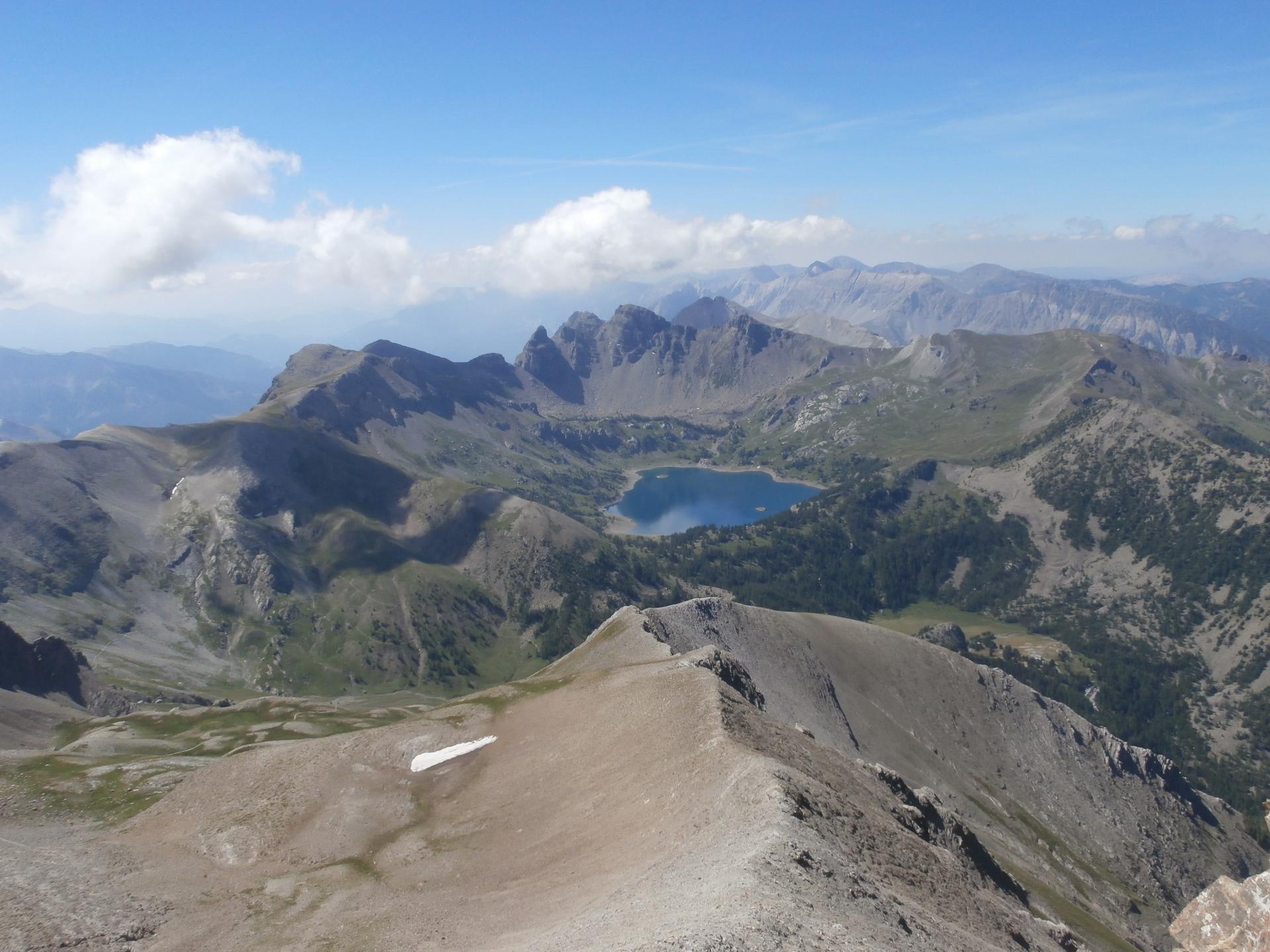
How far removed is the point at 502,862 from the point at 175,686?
17782 cm

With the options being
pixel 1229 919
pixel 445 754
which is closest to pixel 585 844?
pixel 445 754

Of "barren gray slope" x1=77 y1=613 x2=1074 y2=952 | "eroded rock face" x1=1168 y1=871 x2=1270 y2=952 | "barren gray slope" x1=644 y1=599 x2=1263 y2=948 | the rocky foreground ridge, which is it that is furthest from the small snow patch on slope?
"eroded rock face" x1=1168 y1=871 x2=1270 y2=952

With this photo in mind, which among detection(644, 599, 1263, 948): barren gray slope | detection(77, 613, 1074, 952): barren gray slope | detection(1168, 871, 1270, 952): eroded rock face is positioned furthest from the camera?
detection(644, 599, 1263, 948): barren gray slope

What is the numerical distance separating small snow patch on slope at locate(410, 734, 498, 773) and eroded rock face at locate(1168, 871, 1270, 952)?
51.3m

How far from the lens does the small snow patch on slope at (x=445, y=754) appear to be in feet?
207

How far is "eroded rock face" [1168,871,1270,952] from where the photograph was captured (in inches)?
1619

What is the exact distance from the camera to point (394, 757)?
64.3 m

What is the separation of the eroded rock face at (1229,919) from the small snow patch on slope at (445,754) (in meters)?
51.3

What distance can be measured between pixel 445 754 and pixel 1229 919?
56235 millimetres

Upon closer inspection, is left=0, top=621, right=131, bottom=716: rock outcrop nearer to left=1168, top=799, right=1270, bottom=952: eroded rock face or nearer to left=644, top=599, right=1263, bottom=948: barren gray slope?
left=644, top=599, right=1263, bottom=948: barren gray slope

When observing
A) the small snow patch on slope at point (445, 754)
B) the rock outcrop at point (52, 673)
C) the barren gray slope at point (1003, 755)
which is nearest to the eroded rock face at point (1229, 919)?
the small snow patch on slope at point (445, 754)

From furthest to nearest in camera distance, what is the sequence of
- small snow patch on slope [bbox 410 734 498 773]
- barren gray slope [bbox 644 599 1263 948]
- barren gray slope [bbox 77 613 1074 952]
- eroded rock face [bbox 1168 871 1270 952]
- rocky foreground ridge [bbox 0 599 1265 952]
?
barren gray slope [bbox 644 599 1263 948] < small snow patch on slope [bbox 410 734 498 773] < eroded rock face [bbox 1168 871 1270 952] < rocky foreground ridge [bbox 0 599 1265 952] < barren gray slope [bbox 77 613 1074 952]

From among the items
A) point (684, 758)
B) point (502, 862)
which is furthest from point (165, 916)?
point (684, 758)

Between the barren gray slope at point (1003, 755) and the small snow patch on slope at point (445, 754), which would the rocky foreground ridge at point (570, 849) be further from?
the barren gray slope at point (1003, 755)
